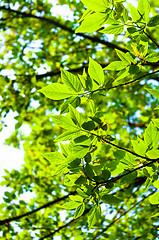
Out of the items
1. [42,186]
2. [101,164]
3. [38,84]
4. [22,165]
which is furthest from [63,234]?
[101,164]

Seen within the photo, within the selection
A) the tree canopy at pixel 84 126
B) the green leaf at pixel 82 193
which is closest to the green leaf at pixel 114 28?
the tree canopy at pixel 84 126

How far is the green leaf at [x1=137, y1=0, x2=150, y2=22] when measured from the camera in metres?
0.93

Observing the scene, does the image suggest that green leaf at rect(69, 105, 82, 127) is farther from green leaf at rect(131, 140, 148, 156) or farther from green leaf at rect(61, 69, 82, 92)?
green leaf at rect(131, 140, 148, 156)

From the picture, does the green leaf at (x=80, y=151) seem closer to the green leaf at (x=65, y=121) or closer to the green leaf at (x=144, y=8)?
the green leaf at (x=65, y=121)

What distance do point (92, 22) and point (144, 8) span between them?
9.5 inches

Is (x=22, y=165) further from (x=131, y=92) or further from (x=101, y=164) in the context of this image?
(x=101, y=164)

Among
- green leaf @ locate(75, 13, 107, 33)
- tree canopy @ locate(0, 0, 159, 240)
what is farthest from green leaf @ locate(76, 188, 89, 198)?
green leaf @ locate(75, 13, 107, 33)

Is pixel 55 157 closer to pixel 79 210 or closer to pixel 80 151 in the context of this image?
pixel 80 151

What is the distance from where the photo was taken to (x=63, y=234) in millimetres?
3062

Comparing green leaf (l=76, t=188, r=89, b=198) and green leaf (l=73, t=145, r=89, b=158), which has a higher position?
green leaf (l=73, t=145, r=89, b=158)

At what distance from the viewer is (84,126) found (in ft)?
3.14

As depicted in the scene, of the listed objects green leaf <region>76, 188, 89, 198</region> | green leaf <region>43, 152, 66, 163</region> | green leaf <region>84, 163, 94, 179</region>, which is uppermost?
green leaf <region>43, 152, 66, 163</region>

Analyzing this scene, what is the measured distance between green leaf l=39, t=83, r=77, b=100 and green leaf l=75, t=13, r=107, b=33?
264 millimetres

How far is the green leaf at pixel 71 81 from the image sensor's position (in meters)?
1.00
